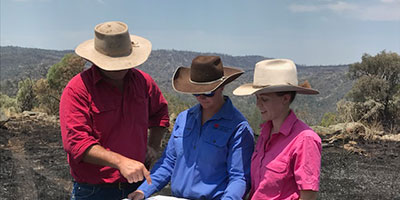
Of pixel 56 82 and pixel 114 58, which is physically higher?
pixel 114 58

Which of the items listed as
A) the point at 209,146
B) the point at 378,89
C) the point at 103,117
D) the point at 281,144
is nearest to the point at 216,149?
the point at 209,146

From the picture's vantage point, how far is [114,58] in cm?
263

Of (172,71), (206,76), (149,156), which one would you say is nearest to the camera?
(206,76)

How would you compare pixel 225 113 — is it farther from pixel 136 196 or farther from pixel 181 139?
pixel 136 196

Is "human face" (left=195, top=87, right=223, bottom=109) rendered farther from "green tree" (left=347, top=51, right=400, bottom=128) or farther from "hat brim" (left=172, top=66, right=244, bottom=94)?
"green tree" (left=347, top=51, right=400, bottom=128)

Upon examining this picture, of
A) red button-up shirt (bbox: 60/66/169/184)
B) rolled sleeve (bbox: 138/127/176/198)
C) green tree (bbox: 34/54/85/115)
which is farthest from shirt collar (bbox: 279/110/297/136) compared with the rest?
green tree (bbox: 34/54/85/115)

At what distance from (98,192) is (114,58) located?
0.85 m

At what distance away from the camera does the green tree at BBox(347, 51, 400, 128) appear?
14531mm

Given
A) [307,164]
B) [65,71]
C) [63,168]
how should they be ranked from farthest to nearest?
[65,71]
[63,168]
[307,164]

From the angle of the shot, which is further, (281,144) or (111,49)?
(111,49)

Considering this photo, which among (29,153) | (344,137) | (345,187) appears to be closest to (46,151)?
(29,153)

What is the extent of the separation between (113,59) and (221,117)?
0.74 metres

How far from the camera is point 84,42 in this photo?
9.32 feet

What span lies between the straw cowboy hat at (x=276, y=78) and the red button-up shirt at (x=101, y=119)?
2.61 feet
